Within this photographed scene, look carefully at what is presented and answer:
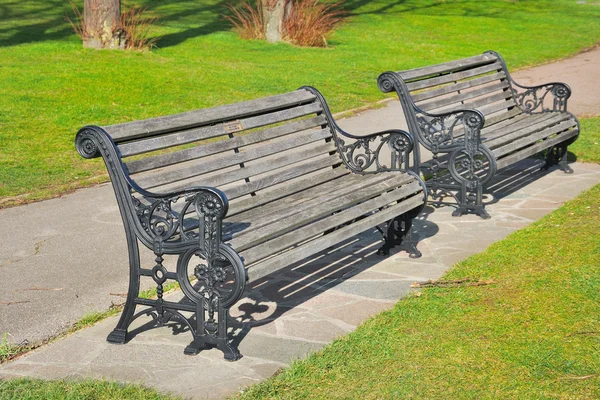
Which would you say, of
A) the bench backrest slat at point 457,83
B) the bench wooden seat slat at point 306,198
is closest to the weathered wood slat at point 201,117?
the bench wooden seat slat at point 306,198

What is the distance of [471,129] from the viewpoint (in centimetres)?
784

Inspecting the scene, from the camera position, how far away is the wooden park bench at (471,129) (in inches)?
310

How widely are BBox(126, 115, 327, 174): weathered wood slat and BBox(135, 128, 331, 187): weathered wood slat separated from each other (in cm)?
6

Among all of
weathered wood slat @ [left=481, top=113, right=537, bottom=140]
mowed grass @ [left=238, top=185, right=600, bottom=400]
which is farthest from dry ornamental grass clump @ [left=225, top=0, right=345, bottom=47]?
mowed grass @ [left=238, top=185, right=600, bottom=400]

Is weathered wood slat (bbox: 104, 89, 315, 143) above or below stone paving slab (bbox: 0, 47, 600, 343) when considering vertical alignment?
above

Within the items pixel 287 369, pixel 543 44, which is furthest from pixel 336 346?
pixel 543 44

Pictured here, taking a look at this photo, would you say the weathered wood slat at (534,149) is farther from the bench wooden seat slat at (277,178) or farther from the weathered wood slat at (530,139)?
the bench wooden seat slat at (277,178)

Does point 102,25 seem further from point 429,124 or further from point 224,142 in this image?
point 224,142

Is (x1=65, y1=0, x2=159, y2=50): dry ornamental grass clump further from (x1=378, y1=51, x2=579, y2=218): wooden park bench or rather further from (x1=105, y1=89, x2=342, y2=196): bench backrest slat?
(x1=105, y1=89, x2=342, y2=196): bench backrest slat

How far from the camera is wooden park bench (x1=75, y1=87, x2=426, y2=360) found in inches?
190

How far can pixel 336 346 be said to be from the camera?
193 inches

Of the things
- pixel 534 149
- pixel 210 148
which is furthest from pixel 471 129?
pixel 210 148

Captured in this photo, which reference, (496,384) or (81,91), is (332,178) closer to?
(496,384)

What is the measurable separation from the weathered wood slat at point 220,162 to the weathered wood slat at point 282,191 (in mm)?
203
